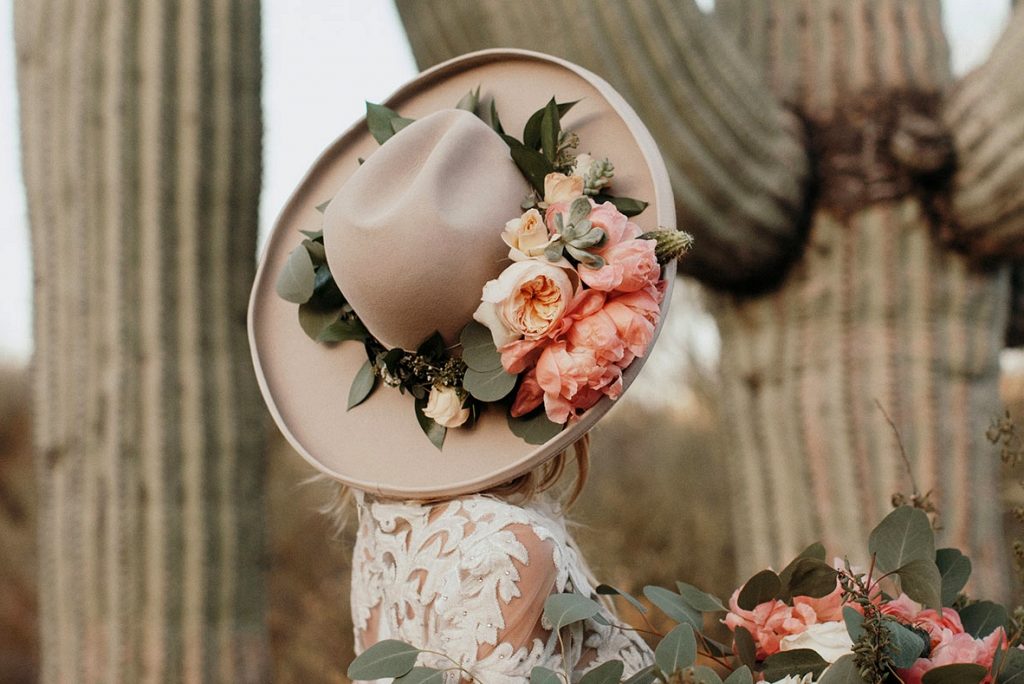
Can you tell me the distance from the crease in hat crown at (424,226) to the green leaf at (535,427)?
0.17 meters

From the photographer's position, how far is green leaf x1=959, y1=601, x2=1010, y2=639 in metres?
1.41

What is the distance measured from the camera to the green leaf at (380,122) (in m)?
1.69

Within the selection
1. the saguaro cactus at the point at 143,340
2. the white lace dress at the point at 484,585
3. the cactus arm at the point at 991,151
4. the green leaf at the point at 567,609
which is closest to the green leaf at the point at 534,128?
the white lace dress at the point at 484,585

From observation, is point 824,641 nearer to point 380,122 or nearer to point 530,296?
point 530,296

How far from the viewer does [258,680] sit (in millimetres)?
2605

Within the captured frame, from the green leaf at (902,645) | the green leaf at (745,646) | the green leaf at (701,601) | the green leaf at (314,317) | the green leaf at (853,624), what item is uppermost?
the green leaf at (314,317)

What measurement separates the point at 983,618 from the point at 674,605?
1.44 ft

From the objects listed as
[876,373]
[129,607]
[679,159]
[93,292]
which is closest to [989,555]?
[876,373]

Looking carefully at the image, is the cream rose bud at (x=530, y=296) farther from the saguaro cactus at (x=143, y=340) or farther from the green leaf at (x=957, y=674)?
the saguaro cactus at (x=143, y=340)

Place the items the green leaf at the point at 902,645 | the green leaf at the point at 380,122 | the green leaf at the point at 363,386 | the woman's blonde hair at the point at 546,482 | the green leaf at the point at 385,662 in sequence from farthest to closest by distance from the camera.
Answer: the green leaf at the point at 380,122
the green leaf at the point at 363,386
the woman's blonde hair at the point at 546,482
the green leaf at the point at 385,662
the green leaf at the point at 902,645

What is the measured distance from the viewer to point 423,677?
1253 mm

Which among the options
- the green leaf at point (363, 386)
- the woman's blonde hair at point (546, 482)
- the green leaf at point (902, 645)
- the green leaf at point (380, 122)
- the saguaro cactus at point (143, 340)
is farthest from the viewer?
the saguaro cactus at point (143, 340)

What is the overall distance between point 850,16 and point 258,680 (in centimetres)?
248

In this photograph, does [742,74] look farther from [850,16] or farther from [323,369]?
[323,369]
